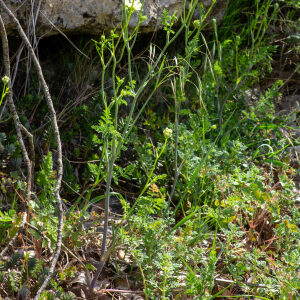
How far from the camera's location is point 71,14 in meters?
2.93

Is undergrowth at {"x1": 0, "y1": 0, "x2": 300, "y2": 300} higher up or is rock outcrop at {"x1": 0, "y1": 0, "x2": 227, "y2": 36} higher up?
rock outcrop at {"x1": 0, "y1": 0, "x2": 227, "y2": 36}

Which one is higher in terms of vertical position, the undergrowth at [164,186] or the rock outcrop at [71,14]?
the rock outcrop at [71,14]

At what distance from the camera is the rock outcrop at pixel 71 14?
9.18 feet

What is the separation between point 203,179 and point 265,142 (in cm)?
94

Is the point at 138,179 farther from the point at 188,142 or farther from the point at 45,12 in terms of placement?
the point at 45,12

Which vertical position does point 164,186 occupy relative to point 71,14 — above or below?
below

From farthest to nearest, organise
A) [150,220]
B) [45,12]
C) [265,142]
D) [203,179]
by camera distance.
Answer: [265,142]
[45,12]
[203,179]
[150,220]

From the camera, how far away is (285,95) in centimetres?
404

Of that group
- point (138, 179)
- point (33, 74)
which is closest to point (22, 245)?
point (138, 179)

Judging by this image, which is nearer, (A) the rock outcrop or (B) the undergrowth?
(B) the undergrowth

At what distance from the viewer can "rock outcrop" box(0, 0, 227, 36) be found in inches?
110

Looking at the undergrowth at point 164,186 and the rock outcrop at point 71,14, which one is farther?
the rock outcrop at point 71,14

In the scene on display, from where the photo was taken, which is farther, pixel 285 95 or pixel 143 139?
pixel 285 95

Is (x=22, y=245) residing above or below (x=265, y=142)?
below
